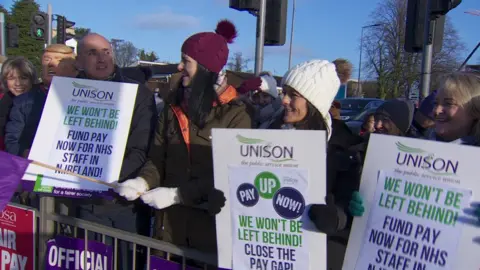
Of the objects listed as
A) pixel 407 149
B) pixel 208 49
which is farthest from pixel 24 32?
pixel 407 149

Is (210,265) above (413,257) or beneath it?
beneath

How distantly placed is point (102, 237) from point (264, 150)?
1.37 m

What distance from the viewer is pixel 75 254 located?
10.0 feet

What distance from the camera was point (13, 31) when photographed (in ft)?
43.2

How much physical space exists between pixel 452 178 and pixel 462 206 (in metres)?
0.11

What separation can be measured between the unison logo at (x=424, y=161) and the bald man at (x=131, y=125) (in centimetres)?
174

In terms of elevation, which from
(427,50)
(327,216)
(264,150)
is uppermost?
(427,50)

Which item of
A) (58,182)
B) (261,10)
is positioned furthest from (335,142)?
(261,10)

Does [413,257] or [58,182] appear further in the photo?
[58,182]

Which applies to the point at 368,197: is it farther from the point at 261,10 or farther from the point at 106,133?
the point at 261,10

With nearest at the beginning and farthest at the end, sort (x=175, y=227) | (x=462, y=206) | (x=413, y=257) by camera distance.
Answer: (x=462, y=206) → (x=413, y=257) → (x=175, y=227)

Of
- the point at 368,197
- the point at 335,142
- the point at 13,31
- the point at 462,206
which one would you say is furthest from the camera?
the point at 13,31

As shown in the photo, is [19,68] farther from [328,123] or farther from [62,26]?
[62,26]

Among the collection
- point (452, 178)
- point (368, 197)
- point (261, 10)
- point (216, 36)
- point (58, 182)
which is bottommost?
point (58, 182)
